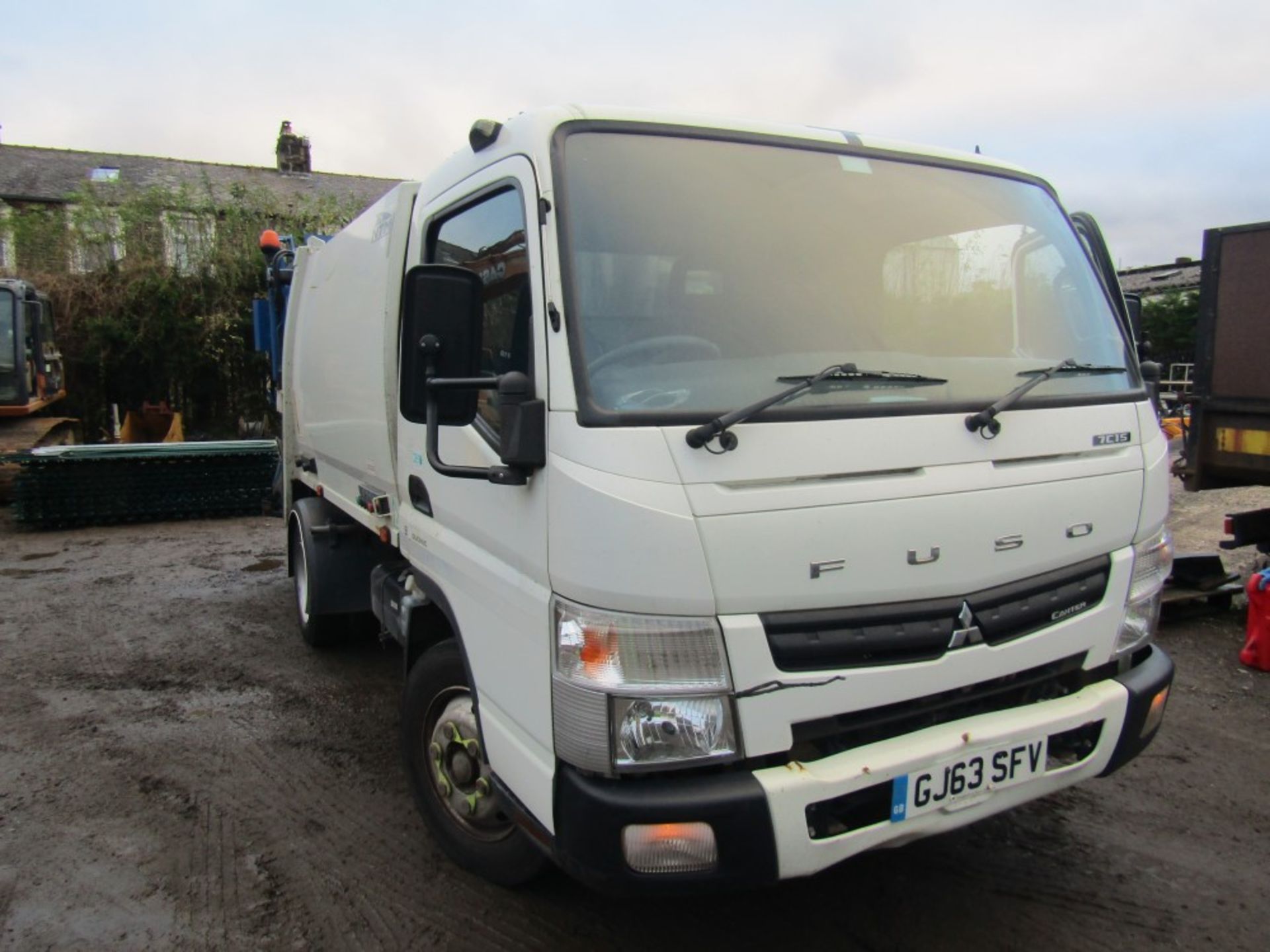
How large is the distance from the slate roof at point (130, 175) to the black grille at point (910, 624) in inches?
926

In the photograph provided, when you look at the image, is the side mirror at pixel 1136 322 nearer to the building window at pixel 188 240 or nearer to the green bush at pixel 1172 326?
the green bush at pixel 1172 326

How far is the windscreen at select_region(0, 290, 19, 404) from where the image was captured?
39.1ft

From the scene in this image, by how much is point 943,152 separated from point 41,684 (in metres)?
5.41

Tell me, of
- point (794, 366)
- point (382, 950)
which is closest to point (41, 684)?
point (382, 950)

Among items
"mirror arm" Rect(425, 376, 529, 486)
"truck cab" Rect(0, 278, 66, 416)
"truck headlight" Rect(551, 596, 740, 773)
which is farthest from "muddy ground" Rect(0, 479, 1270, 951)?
"truck cab" Rect(0, 278, 66, 416)

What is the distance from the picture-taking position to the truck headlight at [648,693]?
2061 mm

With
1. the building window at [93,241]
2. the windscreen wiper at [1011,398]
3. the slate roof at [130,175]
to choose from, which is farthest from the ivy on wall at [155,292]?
the windscreen wiper at [1011,398]

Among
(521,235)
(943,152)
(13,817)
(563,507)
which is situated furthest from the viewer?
(13,817)

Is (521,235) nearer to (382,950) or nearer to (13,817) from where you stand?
(382,950)

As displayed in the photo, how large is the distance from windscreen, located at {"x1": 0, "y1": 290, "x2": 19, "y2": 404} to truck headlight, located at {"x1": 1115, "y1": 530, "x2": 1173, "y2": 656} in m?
13.6

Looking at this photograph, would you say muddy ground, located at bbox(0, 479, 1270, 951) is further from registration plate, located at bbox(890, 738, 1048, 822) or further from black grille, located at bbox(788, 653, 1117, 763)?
black grille, located at bbox(788, 653, 1117, 763)

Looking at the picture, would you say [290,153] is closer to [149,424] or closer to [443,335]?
[149,424]

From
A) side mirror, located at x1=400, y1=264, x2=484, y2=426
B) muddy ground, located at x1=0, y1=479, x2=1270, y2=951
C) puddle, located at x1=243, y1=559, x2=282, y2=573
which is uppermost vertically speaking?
side mirror, located at x1=400, y1=264, x2=484, y2=426

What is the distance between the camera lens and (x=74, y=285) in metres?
16.0
